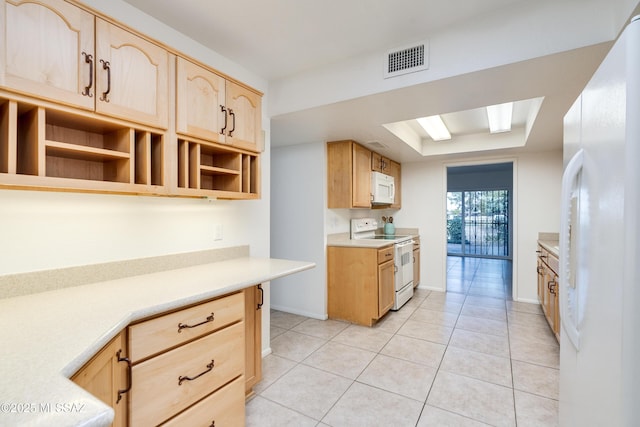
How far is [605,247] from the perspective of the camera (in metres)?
0.80

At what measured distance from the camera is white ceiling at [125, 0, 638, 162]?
1560mm

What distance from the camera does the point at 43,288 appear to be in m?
1.37

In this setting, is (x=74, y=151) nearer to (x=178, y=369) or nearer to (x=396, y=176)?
(x=178, y=369)

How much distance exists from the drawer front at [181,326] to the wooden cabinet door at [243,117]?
39.3 inches

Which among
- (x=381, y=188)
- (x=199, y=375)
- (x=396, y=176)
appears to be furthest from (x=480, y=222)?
(x=199, y=375)

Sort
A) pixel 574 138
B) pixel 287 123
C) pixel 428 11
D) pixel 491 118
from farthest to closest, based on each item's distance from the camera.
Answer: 1. pixel 491 118
2. pixel 287 123
3. pixel 428 11
4. pixel 574 138

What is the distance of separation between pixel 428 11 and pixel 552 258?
96.5 inches

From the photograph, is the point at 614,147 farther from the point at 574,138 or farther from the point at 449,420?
the point at 449,420

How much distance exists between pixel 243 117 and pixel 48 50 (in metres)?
1.00

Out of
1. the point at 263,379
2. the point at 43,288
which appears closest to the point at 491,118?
the point at 263,379

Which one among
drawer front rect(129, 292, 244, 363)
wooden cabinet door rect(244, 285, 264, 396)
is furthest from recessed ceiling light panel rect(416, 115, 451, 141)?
drawer front rect(129, 292, 244, 363)

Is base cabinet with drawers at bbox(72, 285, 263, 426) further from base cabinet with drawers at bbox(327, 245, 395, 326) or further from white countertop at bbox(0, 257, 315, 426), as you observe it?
base cabinet with drawers at bbox(327, 245, 395, 326)

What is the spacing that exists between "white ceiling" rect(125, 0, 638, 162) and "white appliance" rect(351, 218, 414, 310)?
5.82 feet

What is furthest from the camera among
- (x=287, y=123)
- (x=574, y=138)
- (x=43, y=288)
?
(x=287, y=123)
